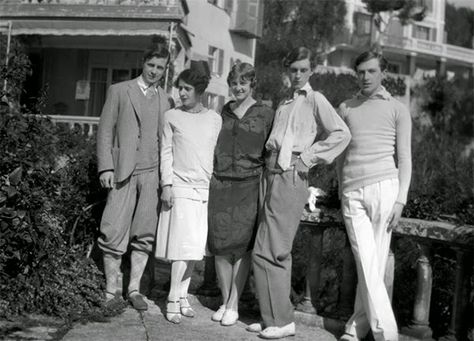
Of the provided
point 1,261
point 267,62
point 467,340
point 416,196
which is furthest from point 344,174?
point 267,62

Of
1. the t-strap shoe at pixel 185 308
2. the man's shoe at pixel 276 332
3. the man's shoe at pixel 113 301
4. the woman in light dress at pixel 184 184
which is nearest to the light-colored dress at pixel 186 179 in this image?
the woman in light dress at pixel 184 184

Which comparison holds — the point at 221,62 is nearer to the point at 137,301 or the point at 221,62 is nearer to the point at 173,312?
the point at 137,301

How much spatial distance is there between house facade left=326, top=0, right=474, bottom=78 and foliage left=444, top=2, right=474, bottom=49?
2277mm

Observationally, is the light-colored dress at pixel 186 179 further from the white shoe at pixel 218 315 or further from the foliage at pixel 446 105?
the foliage at pixel 446 105

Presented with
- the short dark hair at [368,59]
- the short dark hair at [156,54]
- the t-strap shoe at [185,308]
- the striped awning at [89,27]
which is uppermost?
the striped awning at [89,27]

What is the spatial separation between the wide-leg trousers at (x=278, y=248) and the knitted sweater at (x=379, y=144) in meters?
0.36

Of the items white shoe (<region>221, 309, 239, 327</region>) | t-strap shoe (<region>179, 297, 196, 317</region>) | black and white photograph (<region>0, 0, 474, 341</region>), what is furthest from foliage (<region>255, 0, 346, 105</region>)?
white shoe (<region>221, 309, 239, 327</region>)

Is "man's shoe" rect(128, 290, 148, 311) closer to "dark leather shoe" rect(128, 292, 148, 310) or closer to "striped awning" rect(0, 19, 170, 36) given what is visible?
"dark leather shoe" rect(128, 292, 148, 310)

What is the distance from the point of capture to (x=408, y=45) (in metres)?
46.7

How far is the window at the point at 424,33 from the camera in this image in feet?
171

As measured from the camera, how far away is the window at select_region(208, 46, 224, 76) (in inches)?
898

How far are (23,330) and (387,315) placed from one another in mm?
2266

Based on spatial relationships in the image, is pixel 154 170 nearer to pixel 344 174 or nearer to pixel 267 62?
pixel 344 174

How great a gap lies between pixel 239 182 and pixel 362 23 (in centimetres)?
4242
